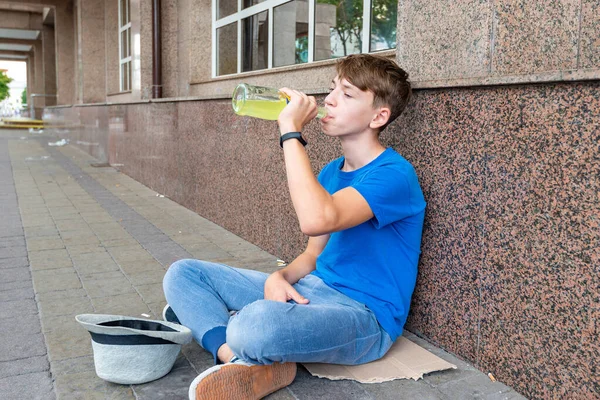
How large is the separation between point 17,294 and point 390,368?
2342mm

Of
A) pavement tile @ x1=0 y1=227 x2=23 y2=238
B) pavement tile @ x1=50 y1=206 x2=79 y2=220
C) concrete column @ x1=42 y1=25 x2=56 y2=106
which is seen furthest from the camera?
concrete column @ x1=42 y1=25 x2=56 y2=106

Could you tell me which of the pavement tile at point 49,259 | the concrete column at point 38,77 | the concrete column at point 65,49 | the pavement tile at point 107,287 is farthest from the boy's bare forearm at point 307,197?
the concrete column at point 38,77

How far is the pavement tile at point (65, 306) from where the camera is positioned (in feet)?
11.1

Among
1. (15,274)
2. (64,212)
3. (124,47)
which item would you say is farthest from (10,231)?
(124,47)

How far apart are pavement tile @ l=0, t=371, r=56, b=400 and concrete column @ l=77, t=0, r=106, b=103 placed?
1433cm

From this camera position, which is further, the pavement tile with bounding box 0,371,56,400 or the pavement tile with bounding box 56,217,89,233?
the pavement tile with bounding box 56,217,89,233

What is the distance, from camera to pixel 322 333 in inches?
91.7

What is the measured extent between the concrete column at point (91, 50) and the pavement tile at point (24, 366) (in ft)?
46.4

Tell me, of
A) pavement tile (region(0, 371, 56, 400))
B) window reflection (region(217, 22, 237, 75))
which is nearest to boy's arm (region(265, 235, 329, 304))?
pavement tile (region(0, 371, 56, 400))

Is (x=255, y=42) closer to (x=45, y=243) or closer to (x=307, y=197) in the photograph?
A: (x=45, y=243)

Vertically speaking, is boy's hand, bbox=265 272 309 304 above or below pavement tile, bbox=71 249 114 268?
above

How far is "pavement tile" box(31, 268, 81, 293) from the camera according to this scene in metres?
3.85

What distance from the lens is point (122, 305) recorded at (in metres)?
3.53

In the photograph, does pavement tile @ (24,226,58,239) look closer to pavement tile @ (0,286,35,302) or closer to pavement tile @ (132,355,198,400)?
pavement tile @ (0,286,35,302)
